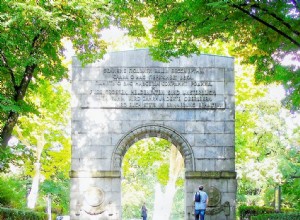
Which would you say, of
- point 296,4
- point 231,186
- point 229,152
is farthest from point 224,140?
point 296,4

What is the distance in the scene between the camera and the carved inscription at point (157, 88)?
1433 cm

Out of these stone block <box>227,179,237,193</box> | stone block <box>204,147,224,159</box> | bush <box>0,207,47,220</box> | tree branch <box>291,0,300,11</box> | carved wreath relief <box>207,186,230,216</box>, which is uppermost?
tree branch <box>291,0,300,11</box>

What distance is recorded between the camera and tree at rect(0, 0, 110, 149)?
32.4 feet

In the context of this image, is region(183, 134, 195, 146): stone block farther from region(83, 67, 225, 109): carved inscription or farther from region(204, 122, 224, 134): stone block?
region(83, 67, 225, 109): carved inscription

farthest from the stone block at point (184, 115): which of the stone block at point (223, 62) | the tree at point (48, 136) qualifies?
the tree at point (48, 136)

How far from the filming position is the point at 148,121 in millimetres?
14258

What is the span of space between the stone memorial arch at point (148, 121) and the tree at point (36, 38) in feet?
6.40

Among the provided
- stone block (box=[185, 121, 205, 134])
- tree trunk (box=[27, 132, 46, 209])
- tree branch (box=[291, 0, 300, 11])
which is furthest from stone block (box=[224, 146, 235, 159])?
tree trunk (box=[27, 132, 46, 209])

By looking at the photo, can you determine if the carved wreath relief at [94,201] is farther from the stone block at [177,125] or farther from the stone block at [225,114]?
the stone block at [225,114]

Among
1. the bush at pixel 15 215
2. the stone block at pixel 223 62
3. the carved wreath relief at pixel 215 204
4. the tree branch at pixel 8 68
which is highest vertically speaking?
the stone block at pixel 223 62

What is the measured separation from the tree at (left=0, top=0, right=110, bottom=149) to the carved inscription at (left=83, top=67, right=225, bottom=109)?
193cm

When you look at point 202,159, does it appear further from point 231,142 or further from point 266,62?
point 266,62

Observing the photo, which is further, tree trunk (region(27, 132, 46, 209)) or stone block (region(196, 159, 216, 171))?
tree trunk (region(27, 132, 46, 209))

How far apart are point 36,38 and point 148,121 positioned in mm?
4631
